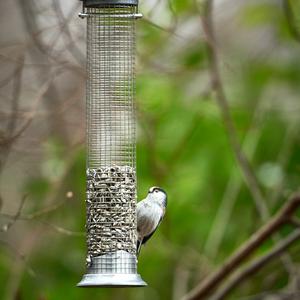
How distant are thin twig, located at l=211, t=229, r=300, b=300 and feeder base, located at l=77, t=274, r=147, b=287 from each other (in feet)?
7.83

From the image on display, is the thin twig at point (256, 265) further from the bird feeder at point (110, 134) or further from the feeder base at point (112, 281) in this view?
the feeder base at point (112, 281)

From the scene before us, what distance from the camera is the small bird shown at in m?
7.34

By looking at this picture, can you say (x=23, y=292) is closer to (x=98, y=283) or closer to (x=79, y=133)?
(x=79, y=133)

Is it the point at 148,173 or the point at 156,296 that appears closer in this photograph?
the point at 148,173

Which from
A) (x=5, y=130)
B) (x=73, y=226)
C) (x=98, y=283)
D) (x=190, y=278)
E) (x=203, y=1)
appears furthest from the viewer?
(x=190, y=278)

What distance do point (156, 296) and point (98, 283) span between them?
4.74m

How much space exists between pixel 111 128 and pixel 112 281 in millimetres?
1015

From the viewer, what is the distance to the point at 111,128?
7422 millimetres

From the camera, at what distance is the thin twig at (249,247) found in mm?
8695

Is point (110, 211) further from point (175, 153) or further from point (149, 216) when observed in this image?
point (175, 153)

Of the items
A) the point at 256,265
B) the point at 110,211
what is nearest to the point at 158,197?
the point at 110,211

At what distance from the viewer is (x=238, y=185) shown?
1064 centimetres

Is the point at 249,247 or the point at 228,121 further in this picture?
the point at 228,121

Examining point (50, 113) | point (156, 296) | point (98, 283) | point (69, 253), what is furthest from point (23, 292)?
point (98, 283)
